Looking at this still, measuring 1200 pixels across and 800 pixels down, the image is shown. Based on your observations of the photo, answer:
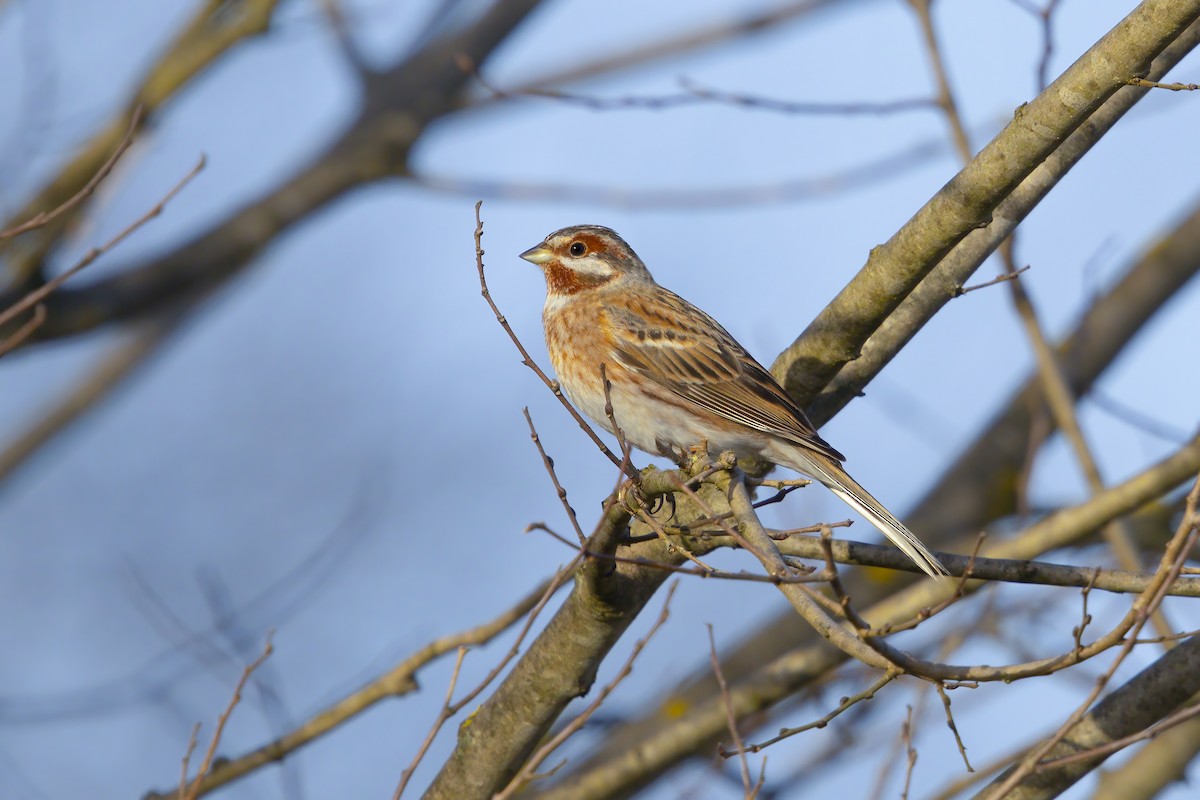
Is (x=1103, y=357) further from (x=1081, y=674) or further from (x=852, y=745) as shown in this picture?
(x=852, y=745)

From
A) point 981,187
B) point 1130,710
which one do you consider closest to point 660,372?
point 981,187

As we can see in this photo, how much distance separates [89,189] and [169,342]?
909 centimetres

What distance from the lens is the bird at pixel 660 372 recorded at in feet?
22.7

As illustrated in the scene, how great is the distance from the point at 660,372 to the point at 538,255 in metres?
1.49

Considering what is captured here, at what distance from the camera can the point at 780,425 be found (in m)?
6.88

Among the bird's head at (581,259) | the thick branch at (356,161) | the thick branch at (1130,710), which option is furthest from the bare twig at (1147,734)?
Answer: the thick branch at (356,161)

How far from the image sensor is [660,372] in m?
7.55

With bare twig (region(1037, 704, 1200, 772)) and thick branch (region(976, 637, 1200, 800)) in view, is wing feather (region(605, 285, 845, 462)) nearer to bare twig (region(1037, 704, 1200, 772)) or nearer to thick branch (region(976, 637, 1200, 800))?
thick branch (region(976, 637, 1200, 800))

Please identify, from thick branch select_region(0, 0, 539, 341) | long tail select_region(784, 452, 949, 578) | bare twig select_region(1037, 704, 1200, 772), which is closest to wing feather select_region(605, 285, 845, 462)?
long tail select_region(784, 452, 949, 578)

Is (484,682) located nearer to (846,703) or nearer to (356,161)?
(846,703)

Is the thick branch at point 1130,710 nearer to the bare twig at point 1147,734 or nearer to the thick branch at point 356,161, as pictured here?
the bare twig at point 1147,734

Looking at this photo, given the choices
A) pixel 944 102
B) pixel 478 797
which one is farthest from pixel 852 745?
pixel 944 102

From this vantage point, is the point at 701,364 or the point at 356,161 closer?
the point at 701,364

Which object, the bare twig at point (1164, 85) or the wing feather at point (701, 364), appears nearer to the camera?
the bare twig at point (1164, 85)
